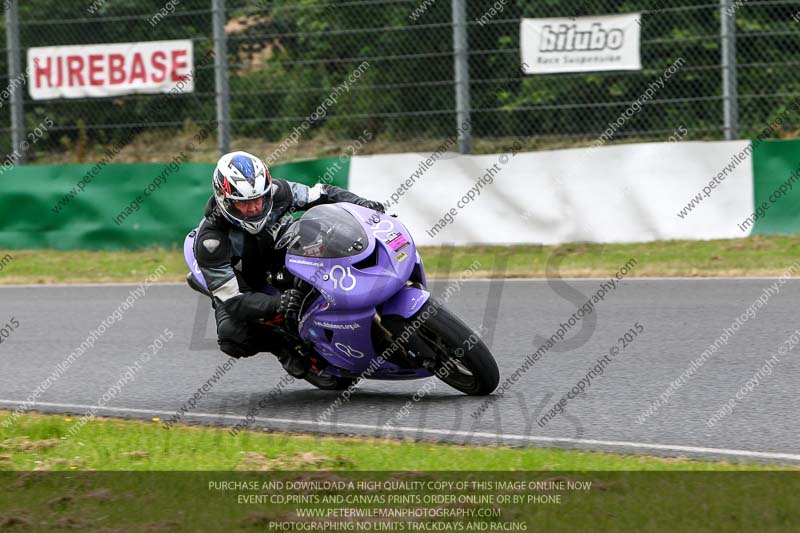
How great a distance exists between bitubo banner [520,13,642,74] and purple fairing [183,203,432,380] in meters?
7.17

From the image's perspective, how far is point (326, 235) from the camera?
6734 mm

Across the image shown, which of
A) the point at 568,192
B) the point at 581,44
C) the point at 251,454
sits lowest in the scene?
the point at 568,192

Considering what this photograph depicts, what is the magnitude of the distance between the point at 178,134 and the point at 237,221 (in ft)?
30.0

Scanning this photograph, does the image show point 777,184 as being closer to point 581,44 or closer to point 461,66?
point 581,44

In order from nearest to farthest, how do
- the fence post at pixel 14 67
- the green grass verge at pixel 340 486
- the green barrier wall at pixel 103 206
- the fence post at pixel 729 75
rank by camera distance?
the green grass verge at pixel 340 486, the fence post at pixel 729 75, the green barrier wall at pixel 103 206, the fence post at pixel 14 67

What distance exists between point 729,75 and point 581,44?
65.2 inches

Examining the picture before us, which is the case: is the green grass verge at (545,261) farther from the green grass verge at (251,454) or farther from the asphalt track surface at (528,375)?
the green grass verge at (251,454)

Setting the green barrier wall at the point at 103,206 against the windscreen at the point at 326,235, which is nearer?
the windscreen at the point at 326,235

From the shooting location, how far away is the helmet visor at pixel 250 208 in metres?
6.85

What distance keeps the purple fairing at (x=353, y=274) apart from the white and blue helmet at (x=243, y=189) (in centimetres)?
22

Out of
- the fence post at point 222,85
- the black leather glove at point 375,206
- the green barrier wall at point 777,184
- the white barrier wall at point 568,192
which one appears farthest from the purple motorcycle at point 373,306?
the fence post at point 222,85

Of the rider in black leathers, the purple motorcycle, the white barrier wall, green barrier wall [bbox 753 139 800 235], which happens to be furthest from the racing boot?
green barrier wall [bbox 753 139 800 235]


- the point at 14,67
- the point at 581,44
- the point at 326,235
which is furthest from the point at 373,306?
the point at 14,67

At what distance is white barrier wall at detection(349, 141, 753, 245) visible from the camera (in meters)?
12.8
